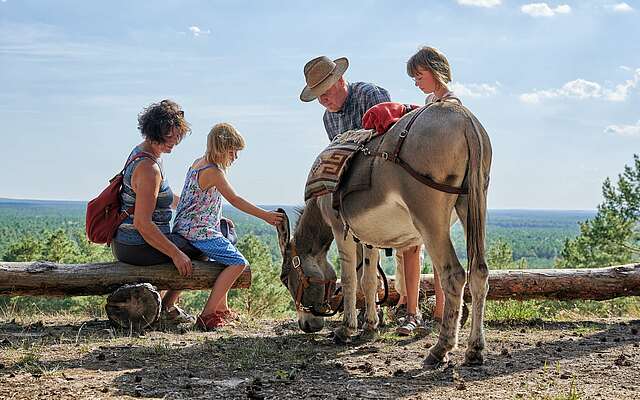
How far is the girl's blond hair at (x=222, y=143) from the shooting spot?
7684mm

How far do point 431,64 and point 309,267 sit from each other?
2.26m

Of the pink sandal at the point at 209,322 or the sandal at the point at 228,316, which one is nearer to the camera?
the pink sandal at the point at 209,322

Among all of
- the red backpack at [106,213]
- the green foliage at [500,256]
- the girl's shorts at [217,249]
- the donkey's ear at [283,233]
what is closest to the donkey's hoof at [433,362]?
the donkey's ear at [283,233]

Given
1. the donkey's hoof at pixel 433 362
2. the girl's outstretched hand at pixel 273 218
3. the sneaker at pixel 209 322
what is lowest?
the sneaker at pixel 209 322

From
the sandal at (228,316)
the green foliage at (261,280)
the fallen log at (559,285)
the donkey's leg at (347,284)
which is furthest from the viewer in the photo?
the green foliage at (261,280)

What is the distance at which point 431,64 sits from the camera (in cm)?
642

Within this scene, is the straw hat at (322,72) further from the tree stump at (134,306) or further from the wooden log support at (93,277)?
the tree stump at (134,306)

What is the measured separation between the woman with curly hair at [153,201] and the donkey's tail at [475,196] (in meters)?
3.40

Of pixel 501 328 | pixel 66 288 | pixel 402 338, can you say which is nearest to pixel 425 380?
pixel 402 338

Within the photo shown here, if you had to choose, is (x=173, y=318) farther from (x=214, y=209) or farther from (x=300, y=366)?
(x=300, y=366)

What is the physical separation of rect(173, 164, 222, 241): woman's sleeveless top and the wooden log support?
0.37 metres

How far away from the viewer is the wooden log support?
7.99m

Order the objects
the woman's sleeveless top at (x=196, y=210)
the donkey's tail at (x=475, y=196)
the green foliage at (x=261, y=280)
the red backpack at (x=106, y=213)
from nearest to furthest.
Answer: the donkey's tail at (x=475, y=196), the red backpack at (x=106, y=213), the woman's sleeveless top at (x=196, y=210), the green foliage at (x=261, y=280)

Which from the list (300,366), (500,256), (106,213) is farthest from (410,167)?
(500,256)
